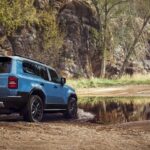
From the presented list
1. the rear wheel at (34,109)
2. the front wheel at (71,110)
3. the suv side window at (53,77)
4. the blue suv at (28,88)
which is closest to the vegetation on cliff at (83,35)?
the front wheel at (71,110)

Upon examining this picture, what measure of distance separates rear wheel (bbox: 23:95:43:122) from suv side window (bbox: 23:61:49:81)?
2.48 feet

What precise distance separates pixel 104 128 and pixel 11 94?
Result: 2.53m

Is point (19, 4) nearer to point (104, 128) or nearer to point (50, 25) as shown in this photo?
point (50, 25)

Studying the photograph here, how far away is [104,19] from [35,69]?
113 feet

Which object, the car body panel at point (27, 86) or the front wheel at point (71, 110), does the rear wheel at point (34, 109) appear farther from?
the front wheel at point (71, 110)

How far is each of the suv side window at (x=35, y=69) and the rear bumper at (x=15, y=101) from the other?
88 centimetres

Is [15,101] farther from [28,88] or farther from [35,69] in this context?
[35,69]

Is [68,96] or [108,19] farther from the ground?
[108,19]

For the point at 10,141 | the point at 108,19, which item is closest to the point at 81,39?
the point at 108,19

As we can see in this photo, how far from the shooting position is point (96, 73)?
49.8m

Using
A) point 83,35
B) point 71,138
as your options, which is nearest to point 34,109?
point 71,138

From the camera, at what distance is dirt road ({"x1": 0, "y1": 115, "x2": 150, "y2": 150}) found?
9508 mm

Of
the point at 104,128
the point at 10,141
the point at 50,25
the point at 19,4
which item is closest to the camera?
the point at 10,141

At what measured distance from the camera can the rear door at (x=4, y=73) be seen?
13211 millimetres
